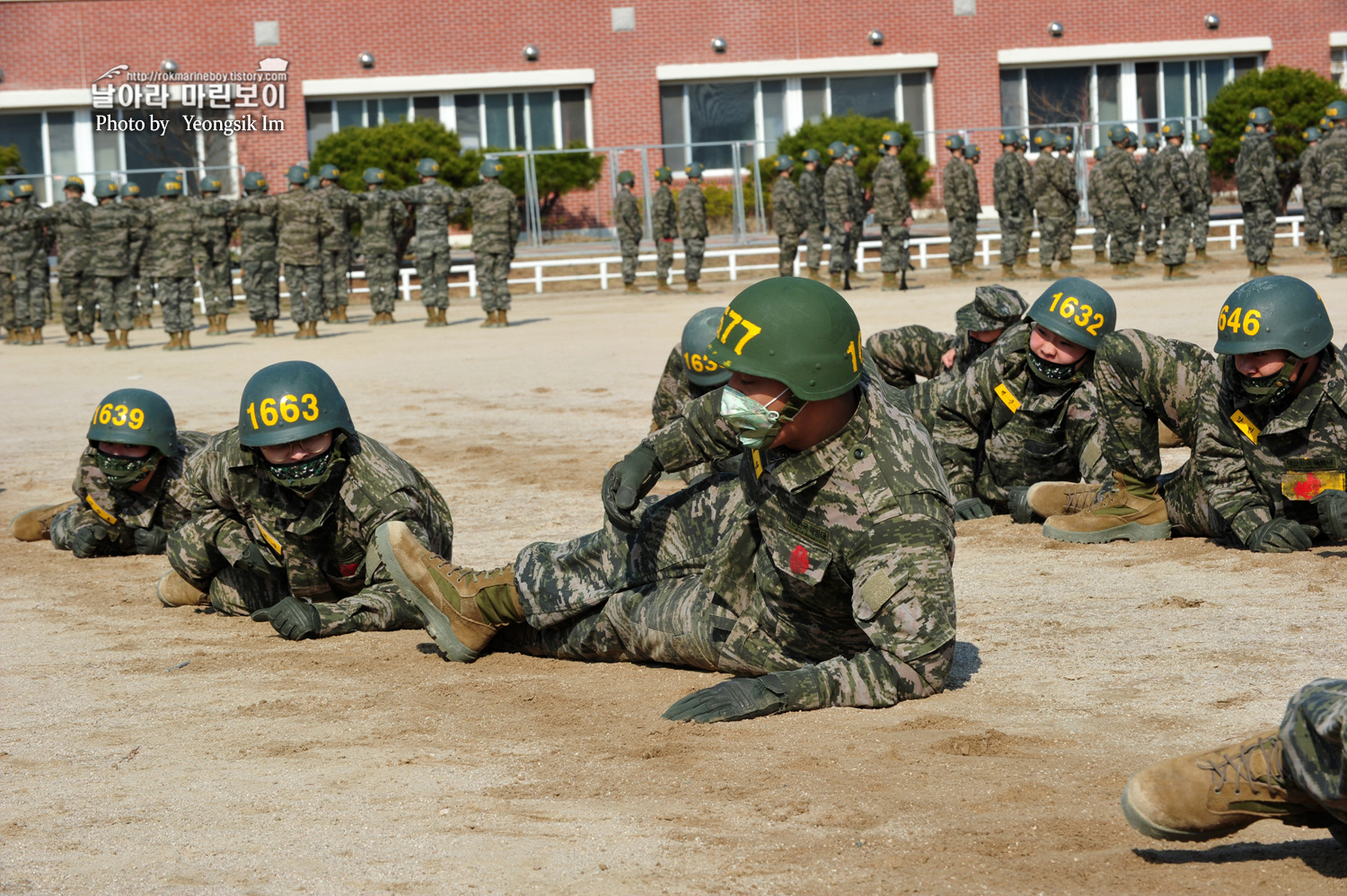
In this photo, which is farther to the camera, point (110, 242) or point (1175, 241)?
point (1175, 241)

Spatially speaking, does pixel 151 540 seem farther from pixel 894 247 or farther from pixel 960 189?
pixel 960 189

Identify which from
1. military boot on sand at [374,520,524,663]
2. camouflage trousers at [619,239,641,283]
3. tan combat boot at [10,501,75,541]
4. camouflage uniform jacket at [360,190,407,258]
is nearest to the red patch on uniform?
military boot on sand at [374,520,524,663]

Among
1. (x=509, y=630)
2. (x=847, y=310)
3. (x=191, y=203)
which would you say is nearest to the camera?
(x=847, y=310)

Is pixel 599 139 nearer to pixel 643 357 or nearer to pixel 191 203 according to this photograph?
pixel 191 203

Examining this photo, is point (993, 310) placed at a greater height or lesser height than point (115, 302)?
lesser

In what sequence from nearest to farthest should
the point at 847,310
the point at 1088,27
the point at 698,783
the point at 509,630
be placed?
the point at 698,783 → the point at 847,310 → the point at 509,630 → the point at 1088,27

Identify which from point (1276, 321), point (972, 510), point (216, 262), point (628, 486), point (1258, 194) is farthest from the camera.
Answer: point (216, 262)

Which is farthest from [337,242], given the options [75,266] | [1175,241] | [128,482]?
[128,482]

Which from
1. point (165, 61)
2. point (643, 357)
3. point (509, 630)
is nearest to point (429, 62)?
point (165, 61)

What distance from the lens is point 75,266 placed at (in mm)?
23000

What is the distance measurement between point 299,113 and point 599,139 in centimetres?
723

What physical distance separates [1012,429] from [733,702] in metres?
4.35

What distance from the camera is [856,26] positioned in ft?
122

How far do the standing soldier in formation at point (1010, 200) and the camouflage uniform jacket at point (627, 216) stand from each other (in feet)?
21.6
